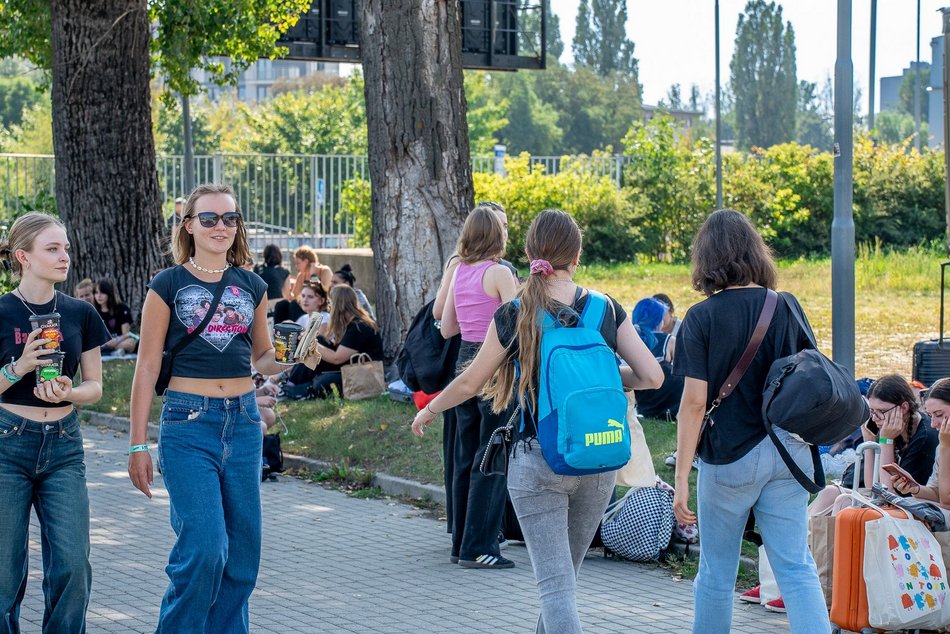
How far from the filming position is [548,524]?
14.1 ft

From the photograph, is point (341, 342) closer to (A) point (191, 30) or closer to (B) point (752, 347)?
(A) point (191, 30)

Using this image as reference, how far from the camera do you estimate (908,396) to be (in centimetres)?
605

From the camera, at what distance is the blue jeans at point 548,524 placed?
4254 mm

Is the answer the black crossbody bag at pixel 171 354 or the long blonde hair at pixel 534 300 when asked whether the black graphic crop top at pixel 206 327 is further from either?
the long blonde hair at pixel 534 300

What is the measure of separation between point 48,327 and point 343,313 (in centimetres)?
762

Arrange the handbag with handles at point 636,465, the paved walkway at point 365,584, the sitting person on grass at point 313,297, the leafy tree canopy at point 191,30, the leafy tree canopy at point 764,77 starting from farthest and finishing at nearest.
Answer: the leafy tree canopy at point 764,77
the leafy tree canopy at point 191,30
the sitting person on grass at point 313,297
the paved walkway at point 365,584
the handbag with handles at point 636,465

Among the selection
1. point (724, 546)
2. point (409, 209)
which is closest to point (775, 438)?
point (724, 546)

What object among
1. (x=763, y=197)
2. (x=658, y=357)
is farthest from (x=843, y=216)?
(x=763, y=197)

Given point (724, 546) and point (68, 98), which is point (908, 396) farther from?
point (68, 98)

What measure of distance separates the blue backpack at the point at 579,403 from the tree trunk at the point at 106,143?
11915mm

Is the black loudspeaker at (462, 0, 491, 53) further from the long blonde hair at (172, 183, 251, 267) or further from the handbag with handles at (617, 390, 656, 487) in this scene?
the long blonde hair at (172, 183, 251, 267)

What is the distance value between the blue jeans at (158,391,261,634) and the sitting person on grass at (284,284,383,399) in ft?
24.4

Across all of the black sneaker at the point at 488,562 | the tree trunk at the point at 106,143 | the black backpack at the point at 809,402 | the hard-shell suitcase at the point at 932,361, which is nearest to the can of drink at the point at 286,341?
the black backpack at the point at 809,402

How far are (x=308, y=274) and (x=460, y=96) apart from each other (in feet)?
16.0
